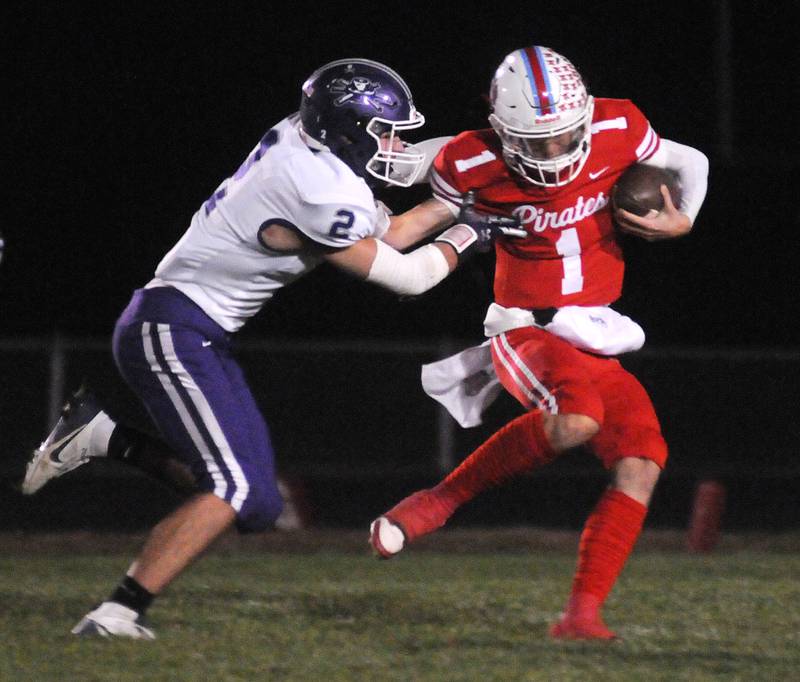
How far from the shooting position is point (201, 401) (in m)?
4.68

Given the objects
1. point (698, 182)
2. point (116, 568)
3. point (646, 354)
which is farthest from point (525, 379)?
point (646, 354)

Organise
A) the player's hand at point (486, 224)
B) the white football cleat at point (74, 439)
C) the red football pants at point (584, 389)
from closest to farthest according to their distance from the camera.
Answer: the red football pants at point (584, 389)
the player's hand at point (486, 224)
the white football cleat at point (74, 439)

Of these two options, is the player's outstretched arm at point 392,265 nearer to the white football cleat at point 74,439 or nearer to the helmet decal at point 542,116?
the helmet decal at point 542,116

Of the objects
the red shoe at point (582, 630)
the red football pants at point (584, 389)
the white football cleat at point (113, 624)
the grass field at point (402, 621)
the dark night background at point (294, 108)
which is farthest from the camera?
the dark night background at point (294, 108)

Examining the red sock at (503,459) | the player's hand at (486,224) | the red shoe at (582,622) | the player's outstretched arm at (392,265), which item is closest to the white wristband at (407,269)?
the player's outstretched arm at (392,265)

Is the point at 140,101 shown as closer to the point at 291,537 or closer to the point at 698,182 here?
the point at 291,537

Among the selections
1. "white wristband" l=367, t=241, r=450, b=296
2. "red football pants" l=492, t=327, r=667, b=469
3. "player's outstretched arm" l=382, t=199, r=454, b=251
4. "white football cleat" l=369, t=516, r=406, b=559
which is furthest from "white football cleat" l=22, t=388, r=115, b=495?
"red football pants" l=492, t=327, r=667, b=469

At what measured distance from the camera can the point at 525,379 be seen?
5121 mm

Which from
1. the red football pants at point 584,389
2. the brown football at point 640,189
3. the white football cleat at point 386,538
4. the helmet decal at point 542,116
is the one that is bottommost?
the white football cleat at point 386,538

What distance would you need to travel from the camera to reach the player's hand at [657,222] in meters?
5.18

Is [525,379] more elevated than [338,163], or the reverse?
[338,163]

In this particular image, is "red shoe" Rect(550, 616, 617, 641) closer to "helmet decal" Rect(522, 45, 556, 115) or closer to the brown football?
the brown football

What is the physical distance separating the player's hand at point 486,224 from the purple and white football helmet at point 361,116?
318 millimetres

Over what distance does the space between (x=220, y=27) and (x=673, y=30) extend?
14.6 feet
